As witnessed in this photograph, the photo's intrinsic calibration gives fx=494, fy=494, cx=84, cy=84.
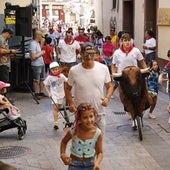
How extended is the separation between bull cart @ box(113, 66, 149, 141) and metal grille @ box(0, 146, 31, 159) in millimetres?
2013

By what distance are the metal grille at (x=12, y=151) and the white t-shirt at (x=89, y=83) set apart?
1.86 metres

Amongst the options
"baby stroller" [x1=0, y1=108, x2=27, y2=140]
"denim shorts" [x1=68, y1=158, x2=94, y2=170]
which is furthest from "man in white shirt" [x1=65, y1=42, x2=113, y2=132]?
"baby stroller" [x1=0, y1=108, x2=27, y2=140]

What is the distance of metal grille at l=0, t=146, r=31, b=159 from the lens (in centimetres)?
766

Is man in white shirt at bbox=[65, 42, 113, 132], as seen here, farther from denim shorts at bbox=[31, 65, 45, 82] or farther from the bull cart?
denim shorts at bbox=[31, 65, 45, 82]

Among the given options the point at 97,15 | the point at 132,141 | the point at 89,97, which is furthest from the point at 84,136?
the point at 97,15

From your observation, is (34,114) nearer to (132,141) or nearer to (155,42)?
(132,141)

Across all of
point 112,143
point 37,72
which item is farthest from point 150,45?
point 112,143

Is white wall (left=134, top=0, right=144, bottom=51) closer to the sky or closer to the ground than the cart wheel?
closer to the sky

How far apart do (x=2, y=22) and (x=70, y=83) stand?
33.2 ft

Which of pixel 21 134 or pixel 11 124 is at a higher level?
pixel 11 124

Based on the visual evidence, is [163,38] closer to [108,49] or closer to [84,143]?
[108,49]

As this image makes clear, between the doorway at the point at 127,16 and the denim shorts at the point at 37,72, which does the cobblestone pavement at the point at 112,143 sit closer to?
the denim shorts at the point at 37,72

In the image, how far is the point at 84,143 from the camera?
495cm

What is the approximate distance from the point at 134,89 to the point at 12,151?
7.70 feet
